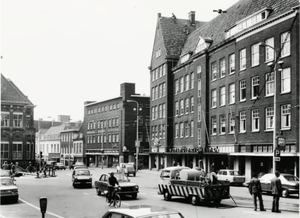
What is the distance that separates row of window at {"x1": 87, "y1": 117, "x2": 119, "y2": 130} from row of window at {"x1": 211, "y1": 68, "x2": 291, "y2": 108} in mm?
39001

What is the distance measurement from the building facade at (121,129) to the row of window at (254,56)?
98.3ft

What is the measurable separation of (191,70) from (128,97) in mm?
29724

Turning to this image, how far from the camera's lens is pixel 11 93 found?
212 feet

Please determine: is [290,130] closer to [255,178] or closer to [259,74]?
[259,74]

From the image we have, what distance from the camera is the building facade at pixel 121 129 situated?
3155 inches

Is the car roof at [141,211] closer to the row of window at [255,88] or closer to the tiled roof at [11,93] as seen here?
the row of window at [255,88]

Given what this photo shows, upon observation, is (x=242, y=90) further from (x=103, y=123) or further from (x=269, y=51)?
(x=103, y=123)

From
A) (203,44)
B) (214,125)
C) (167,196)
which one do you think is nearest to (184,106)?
(203,44)

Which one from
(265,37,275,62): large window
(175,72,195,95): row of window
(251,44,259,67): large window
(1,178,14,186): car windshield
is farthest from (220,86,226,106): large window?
(1,178,14,186): car windshield

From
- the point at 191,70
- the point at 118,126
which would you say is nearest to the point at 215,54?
the point at 191,70

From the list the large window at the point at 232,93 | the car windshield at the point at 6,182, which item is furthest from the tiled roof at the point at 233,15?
the car windshield at the point at 6,182

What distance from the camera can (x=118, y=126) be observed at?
3248 inches

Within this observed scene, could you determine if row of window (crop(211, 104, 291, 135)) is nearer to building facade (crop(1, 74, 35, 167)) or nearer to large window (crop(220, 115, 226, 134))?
large window (crop(220, 115, 226, 134))

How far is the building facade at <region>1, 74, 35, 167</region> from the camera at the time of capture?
63.5 meters
